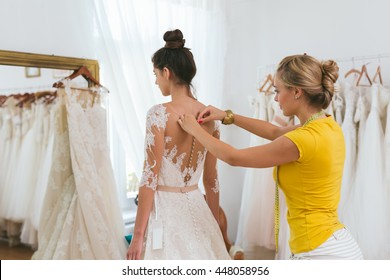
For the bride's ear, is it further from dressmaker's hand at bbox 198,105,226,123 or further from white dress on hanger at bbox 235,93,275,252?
white dress on hanger at bbox 235,93,275,252

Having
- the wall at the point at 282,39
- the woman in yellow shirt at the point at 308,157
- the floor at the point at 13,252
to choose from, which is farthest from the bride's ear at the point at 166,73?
the wall at the point at 282,39

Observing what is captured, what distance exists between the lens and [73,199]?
78.1 inches

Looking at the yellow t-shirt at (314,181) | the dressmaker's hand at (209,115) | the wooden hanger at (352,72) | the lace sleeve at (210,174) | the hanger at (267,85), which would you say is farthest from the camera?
the hanger at (267,85)

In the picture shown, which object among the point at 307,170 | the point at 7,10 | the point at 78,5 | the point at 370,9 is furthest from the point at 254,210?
the point at 7,10

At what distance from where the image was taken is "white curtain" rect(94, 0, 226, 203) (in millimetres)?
2232

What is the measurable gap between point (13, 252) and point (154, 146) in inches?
37.8

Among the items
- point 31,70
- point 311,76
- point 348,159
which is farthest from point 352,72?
point 31,70

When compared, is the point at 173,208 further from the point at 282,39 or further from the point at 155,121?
the point at 282,39

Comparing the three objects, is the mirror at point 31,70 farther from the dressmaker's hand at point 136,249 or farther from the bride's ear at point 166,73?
the dressmaker's hand at point 136,249

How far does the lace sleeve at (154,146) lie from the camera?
1.54 meters

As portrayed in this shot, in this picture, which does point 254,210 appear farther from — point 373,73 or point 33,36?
point 33,36

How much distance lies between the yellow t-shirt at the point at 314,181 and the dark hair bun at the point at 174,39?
584mm

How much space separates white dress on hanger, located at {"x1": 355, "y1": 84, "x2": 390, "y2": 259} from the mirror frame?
1554 millimetres

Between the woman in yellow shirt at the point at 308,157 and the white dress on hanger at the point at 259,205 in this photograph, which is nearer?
the woman in yellow shirt at the point at 308,157
